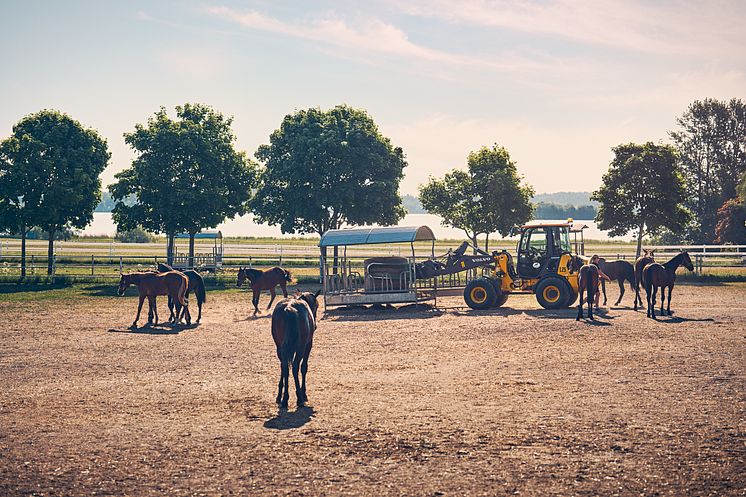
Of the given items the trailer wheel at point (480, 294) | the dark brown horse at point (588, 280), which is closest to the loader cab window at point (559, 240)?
the trailer wheel at point (480, 294)

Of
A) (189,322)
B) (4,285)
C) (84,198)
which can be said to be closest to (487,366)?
(189,322)

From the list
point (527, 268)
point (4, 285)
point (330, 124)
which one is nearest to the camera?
point (527, 268)

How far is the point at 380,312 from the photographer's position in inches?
970

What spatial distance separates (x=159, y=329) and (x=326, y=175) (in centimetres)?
2255

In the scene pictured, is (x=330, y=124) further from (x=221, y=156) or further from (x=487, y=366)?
(x=487, y=366)

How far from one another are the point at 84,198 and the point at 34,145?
357 cm

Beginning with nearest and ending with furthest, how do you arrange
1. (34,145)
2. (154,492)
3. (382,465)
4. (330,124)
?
(154,492)
(382,465)
(34,145)
(330,124)

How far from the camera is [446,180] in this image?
4575cm

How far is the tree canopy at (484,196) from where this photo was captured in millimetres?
44156

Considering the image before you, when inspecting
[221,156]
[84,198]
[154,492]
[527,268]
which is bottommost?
[154,492]

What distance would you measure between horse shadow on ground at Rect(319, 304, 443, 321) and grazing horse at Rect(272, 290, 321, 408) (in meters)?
11.2

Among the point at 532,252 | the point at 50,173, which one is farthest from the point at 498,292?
the point at 50,173

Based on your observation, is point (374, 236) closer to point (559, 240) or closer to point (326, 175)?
point (559, 240)

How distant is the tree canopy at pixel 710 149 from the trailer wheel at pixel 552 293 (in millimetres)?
47469
